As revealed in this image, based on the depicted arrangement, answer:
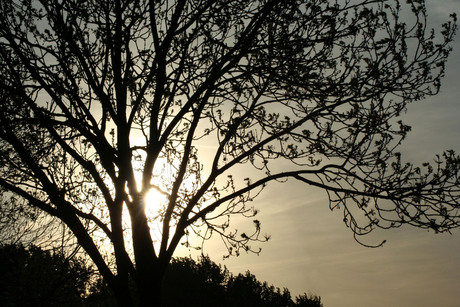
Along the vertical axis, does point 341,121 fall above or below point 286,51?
below

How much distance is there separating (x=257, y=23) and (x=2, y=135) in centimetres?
537

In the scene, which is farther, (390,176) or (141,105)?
(141,105)

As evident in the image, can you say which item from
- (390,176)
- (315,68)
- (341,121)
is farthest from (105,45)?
(390,176)

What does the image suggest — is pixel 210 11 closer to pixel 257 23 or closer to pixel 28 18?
pixel 257 23

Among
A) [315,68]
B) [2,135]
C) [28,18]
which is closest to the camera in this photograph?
[2,135]

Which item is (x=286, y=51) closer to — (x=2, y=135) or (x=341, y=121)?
(x=341, y=121)

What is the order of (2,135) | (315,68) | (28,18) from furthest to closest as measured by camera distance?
(28,18), (315,68), (2,135)

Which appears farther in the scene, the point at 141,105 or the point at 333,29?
the point at 141,105

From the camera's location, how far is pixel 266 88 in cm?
1030

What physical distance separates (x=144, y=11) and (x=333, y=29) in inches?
152

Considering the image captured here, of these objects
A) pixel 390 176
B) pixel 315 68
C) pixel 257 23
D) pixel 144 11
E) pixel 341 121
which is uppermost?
pixel 144 11

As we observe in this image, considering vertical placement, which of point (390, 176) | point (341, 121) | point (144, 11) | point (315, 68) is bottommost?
point (390, 176)

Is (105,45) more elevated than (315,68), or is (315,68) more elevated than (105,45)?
(105,45)

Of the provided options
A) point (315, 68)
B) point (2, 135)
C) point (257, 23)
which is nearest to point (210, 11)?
point (257, 23)
